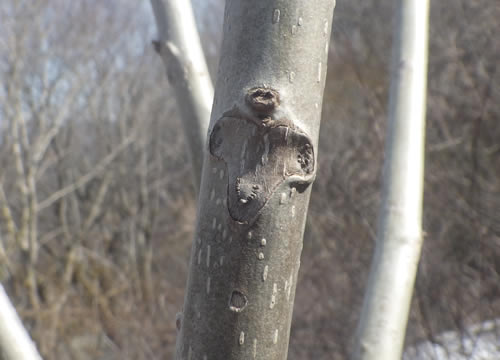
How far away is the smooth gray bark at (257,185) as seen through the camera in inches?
20.6

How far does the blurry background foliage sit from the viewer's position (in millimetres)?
4641

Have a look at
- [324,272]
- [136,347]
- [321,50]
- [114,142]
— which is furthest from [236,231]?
[114,142]

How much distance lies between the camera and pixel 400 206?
0.92 meters

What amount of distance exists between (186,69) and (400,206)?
443mm

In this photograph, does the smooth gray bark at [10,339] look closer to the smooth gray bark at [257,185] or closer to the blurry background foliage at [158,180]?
the smooth gray bark at [257,185]

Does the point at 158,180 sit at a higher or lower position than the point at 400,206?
higher

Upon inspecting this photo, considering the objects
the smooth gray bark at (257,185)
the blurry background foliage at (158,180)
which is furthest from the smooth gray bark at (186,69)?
the blurry background foliage at (158,180)

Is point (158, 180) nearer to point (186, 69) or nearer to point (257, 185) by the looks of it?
point (186, 69)

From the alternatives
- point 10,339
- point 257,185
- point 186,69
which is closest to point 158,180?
point 186,69

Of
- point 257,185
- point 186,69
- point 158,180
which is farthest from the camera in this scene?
point 158,180

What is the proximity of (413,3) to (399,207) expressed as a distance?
43cm

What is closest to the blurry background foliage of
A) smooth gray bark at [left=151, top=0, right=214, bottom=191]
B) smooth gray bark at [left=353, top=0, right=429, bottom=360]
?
smooth gray bark at [left=353, top=0, right=429, bottom=360]

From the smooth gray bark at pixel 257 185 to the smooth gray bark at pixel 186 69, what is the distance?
1.03 ft

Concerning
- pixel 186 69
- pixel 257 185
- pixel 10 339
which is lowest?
pixel 10 339
